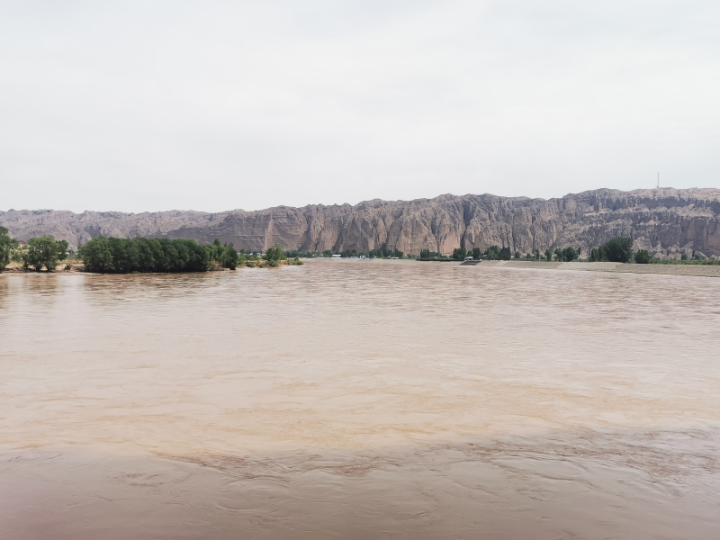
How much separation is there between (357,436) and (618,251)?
116 meters

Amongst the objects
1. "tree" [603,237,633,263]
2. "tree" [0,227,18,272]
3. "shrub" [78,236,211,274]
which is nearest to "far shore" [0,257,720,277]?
"tree" [0,227,18,272]

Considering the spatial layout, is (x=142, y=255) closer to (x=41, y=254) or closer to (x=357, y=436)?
(x=41, y=254)

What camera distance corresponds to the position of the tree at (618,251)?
110 meters

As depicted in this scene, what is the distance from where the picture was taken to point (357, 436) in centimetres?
828

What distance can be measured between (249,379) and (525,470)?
7153 millimetres

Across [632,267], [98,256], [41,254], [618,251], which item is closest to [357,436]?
[98,256]

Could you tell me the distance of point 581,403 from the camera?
1030 cm

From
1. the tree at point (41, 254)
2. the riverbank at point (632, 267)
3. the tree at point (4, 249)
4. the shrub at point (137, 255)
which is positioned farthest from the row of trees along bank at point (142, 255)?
the riverbank at point (632, 267)

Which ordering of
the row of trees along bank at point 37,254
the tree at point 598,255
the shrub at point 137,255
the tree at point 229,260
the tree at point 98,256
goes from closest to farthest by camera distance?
1. the row of trees along bank at point 37,254
2. the tree at point 98,256
3. the shrub at point 137,255
4. the tree at point 229,260
5. the tree at point 598,255

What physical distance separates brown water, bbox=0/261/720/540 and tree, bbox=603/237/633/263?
327 feet

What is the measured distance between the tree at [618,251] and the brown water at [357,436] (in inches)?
3924

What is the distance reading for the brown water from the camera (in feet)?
18.0

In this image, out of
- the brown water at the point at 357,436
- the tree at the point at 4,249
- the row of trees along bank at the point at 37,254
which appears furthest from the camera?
the row of trees along bank at the point at 37,254

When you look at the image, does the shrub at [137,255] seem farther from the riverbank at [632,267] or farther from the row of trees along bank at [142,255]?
the riverbank at [632,267]
